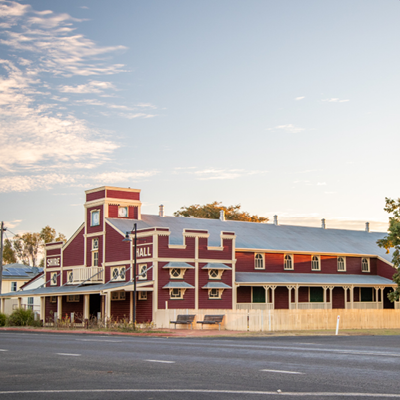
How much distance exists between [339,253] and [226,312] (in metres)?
20.5

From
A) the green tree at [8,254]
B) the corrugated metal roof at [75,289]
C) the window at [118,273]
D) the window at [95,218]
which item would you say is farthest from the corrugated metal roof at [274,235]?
the green tree at [8,254]

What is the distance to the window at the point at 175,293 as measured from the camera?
1745 inches

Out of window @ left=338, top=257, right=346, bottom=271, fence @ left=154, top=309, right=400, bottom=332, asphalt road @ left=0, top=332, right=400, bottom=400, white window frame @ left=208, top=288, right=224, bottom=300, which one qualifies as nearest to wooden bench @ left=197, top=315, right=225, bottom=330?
fence @ left=154, top=309, right=400, bottom=332

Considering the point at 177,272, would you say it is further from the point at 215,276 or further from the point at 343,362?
the point at 343,362

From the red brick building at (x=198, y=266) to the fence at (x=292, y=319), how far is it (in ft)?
12.4

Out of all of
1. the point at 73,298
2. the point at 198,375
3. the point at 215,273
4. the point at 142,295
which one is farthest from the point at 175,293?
the point at 198,375

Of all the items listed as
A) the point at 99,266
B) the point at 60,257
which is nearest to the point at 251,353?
the point at 99,266

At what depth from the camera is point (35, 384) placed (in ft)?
35.0

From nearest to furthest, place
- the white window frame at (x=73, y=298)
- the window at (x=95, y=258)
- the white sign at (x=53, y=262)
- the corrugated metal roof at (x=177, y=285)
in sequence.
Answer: the corrugated metal roof at (x=177, y=285), the window at (x=95, y=258), the white window frame at (x=73, y=298), the white sign at (x=53, y=262)

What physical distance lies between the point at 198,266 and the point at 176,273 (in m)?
1.97

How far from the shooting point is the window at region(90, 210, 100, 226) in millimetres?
49969

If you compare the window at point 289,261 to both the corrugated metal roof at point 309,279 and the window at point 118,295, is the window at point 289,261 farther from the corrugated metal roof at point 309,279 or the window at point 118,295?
the window at point 118,295

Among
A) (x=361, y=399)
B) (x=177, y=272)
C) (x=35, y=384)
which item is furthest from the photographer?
(x=177, y=272)

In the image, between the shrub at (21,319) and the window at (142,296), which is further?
the shrub at (21,319)
